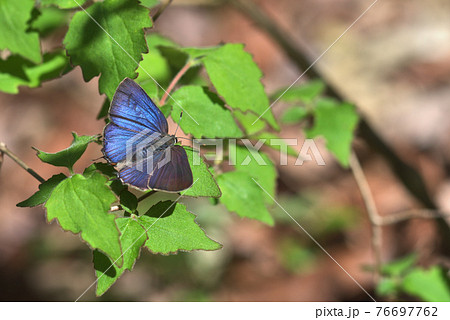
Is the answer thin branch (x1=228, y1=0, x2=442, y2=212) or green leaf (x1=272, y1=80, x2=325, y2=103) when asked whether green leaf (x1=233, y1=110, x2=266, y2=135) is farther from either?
thin branch (x1=228, y1=0, x2=442, y2=212)

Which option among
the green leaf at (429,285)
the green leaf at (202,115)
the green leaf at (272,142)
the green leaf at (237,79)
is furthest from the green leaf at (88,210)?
the green leaf at (429,285)

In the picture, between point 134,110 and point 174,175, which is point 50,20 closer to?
point 134,110

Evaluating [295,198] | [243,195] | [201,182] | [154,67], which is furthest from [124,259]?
[295,198]

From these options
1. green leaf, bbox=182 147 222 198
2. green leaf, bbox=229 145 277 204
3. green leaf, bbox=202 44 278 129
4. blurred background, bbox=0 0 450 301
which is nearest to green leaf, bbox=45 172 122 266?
green leaf, bbox=182 147 222 198

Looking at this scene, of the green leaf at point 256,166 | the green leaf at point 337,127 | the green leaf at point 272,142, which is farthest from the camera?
the green leaf at point 337,127

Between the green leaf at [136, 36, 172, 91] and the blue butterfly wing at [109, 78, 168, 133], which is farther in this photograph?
the green leaf at [136, 36, 172, 91]

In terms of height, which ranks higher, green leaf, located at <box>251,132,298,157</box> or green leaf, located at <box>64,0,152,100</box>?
green leaf, located at <box>251,132,298,157</box>

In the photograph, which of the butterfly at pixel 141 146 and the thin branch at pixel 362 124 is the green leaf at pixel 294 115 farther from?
the butterfly at pixel 141 146
